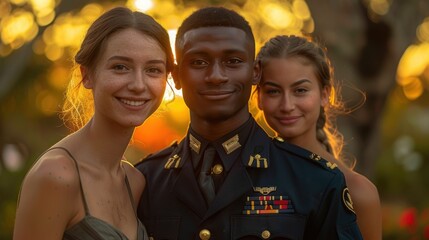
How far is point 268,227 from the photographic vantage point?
14.1ft

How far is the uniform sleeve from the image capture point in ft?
13.8

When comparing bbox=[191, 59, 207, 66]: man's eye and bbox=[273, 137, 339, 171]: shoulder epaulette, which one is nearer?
bbox=[191, 59, 207, 66]: man's eye

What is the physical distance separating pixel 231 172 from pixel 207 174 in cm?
14

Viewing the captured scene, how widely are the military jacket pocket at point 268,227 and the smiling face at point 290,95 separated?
2.74 feet

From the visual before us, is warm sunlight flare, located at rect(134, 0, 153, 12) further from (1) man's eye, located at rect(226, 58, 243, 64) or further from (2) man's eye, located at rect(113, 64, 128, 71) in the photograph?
(2) man's eye, located at rect(113, 64, 128, 71)

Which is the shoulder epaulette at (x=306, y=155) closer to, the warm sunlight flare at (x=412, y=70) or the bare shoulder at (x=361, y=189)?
the bare shoulder at (x=361, y=189)

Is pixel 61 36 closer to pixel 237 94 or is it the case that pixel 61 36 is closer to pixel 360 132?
pixel 360 132

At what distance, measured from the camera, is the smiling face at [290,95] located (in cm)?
493

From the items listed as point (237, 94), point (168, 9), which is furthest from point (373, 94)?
point (237, 94)

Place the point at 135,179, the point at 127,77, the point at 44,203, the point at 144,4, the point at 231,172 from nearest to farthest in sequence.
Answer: the point at 44,203
the point at 127,77
the point at 231,172
the point at 135,179
the point at 144,4

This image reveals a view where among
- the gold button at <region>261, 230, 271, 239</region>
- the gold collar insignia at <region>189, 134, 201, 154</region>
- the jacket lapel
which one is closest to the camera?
the gold button at <region>261, 230, 271, 239</region>

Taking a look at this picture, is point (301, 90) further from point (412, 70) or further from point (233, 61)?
point (412, 70)

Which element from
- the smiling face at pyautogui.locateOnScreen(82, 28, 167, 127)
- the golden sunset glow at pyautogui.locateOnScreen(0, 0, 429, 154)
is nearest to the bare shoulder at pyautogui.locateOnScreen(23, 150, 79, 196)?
the smiling face at pyautogui.locateOnScreen(82, 28, 167, 127)

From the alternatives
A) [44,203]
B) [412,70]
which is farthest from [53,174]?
[412,70]
